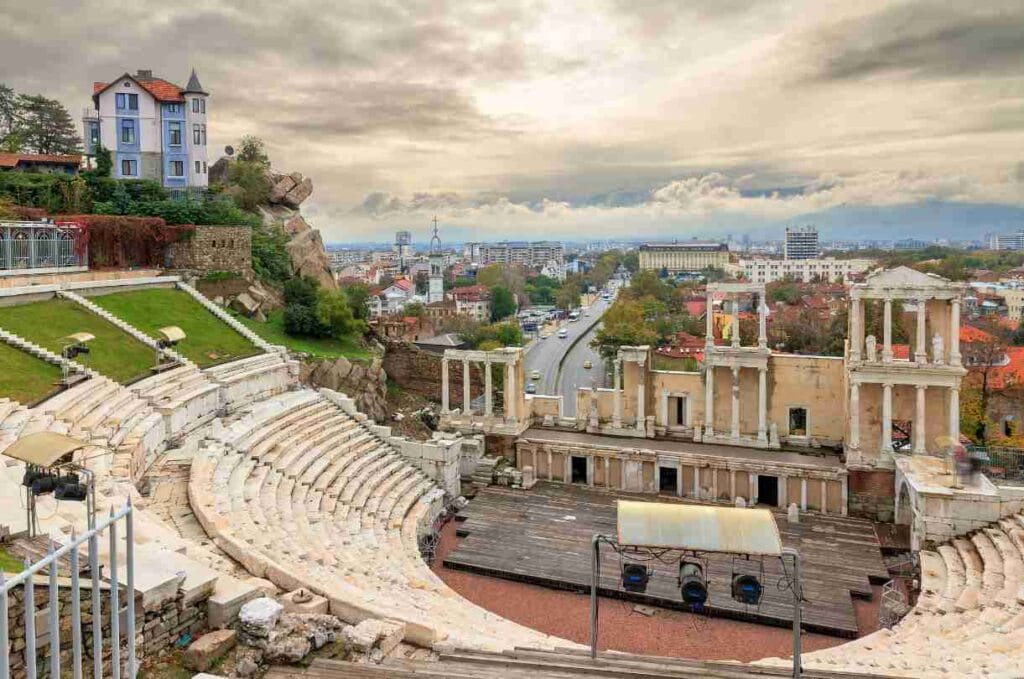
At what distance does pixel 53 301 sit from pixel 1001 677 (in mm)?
30152

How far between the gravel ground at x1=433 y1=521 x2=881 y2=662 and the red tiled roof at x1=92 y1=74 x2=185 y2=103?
1562 inches

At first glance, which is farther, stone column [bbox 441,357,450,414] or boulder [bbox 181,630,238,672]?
stone column [bbox 441,357,450,414]

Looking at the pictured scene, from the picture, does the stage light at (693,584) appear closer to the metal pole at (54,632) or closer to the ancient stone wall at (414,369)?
the metal pole at (54,632)

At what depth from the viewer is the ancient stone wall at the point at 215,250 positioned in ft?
123

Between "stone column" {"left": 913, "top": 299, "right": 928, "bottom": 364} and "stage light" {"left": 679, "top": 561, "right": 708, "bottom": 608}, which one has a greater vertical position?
"stone column" {"left": 913, "top": 299, "right": 928, "bottom": 364}

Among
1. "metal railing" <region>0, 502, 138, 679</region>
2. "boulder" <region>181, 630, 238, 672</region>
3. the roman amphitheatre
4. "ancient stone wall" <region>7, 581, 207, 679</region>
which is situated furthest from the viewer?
the roman amphitheatre

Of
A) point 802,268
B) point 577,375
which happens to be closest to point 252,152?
point 577,375

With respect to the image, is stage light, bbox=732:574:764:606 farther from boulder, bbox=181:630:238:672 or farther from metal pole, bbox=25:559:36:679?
metal pole, bbox=25:559:36:679

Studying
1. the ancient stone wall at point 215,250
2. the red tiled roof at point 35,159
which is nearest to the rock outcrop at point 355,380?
the ancient stone wall at point 215,250

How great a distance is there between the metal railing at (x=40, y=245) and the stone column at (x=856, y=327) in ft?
114

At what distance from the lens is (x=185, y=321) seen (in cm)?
3008

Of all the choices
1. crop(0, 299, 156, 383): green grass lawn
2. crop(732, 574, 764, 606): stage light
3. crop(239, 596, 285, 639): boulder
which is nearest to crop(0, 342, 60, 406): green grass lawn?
crop(0, 299, 156, 383): green grass lawn

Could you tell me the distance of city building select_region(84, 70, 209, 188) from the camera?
4459 cm

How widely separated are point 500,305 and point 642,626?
95668mm
